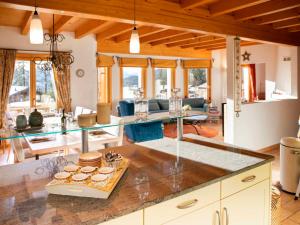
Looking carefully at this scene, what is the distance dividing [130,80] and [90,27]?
11.0 ft

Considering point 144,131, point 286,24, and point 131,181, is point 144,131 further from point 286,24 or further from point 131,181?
point 131,181

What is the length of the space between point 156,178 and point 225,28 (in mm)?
3578

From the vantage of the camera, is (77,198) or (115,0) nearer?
(77,198)

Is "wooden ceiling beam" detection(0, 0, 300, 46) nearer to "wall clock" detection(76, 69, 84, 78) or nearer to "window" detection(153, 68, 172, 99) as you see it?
"wall clock" detection(76, 69, 84, 78)

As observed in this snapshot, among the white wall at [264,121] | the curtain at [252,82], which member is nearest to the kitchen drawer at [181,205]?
the white wall at [264,121]

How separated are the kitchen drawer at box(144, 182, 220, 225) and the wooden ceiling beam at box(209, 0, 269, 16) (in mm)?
2788

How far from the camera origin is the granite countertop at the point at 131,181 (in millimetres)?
1023

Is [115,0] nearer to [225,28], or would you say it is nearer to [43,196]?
[225,28]

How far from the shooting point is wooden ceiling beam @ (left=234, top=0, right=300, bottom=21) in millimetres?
3472

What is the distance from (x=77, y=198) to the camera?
3.76 feet

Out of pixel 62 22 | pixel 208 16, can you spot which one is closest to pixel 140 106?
pixel 208 16

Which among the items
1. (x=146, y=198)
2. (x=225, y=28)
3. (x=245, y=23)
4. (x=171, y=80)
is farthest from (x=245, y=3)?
(x=171, y=80)

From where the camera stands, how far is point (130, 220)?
1069mm

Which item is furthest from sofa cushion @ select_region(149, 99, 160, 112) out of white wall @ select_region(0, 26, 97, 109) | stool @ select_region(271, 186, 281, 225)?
stool @ select_region(271, 186, 281, 225)
